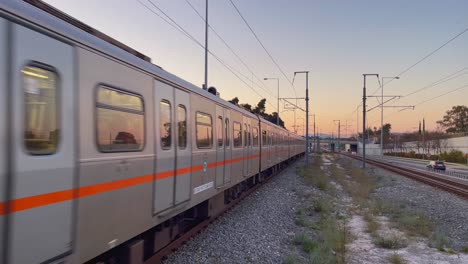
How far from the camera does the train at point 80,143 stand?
363cm

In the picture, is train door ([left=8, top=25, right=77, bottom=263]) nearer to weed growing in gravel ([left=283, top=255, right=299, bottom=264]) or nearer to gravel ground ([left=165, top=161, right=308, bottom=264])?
gravel ground ([left=165, top=161, right=308, bottom=264])

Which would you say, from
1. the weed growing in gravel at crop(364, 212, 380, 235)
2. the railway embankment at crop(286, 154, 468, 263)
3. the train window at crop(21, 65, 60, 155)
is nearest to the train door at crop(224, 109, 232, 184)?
the railway embankment at crop(286, 154, 468, 263)

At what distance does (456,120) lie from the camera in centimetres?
10856

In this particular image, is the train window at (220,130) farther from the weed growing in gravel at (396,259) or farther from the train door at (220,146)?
the weed growing in gravel at (396,259)

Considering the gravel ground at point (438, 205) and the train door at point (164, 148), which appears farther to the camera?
the gravel ground at point (438, 205)

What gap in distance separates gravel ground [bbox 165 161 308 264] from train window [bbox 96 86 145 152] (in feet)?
9.41

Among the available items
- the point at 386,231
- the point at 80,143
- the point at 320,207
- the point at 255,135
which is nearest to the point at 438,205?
the point at 320,207

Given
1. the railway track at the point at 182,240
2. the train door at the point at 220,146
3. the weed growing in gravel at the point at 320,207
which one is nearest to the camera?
the railway track at the point at 182,240

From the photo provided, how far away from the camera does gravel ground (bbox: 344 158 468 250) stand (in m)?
11.8

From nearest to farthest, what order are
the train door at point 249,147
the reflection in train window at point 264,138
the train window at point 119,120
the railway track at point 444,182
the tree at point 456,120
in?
the train window at point 119,120 → the train door at point 249,147 → the reflection in train window at point 264,138 → the railway track at point 444,182 → the tree at point 456,120

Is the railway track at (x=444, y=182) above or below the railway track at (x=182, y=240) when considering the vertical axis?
below

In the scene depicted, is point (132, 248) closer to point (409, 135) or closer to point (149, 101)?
point (149, 101)

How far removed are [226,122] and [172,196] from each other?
493 cm

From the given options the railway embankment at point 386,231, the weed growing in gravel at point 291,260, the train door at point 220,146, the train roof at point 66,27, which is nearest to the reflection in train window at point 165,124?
the train roof at point 66,27
